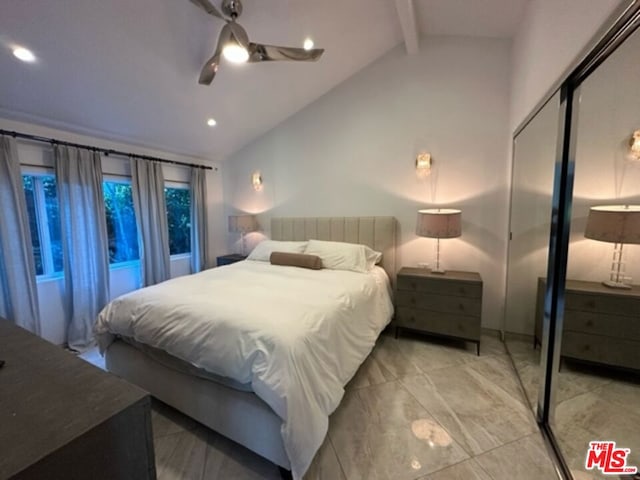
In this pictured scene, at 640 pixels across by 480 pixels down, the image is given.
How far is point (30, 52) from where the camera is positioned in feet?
6.64

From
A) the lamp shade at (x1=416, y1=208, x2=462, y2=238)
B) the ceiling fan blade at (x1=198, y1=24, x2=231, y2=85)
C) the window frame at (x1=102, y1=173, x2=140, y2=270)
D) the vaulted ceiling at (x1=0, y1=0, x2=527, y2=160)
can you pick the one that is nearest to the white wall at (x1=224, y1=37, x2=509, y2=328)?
the vaulted ceiling at (x1=0, y1=0, x2=527, y2=160)

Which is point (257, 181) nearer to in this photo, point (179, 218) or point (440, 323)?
point (179, 218)

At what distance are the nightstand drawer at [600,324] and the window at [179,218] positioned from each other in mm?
4479

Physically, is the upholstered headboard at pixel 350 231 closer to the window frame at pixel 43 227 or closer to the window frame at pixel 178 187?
the window frame at pixel 178 187

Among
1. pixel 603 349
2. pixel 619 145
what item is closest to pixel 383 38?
pixel 619 145

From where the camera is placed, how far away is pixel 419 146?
3146mm

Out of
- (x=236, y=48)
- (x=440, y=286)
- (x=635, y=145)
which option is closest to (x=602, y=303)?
(x=635, y=145)

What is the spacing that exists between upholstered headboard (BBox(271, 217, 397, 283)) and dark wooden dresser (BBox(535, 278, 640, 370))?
1.75 meters

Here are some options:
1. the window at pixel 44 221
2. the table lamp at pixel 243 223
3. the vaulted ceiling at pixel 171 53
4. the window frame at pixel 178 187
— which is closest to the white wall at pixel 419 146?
the vaulted ceiling at pixel 171 53

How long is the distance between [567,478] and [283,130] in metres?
4.23

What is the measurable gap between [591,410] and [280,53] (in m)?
3.14

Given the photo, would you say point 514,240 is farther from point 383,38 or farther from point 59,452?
point 59,452

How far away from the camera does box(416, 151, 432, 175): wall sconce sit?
3064 millimetres

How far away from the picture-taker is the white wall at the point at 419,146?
2857 millimetres
